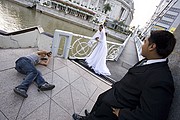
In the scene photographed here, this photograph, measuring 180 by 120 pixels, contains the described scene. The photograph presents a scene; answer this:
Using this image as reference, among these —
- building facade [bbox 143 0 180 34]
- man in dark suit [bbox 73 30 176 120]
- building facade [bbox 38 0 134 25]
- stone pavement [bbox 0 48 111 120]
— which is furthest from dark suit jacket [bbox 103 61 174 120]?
building facade [bbox 38 0 134 25]

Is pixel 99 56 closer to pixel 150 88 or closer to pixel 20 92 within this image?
pixel 20 92

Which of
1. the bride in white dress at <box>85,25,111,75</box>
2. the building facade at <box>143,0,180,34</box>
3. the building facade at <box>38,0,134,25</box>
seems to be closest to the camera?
the bride in white dress at <box>85,25,111,75</box>

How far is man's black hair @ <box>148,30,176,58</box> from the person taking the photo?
0.88 metres

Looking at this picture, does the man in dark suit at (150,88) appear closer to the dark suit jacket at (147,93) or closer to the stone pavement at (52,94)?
the dark suit jacket at (147,93)

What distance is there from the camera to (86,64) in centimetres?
438

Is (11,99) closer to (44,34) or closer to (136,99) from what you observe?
(136,99)

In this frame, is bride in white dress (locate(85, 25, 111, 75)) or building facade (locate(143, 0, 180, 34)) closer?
bride in white dress (locate(85, 25, 111, 75))

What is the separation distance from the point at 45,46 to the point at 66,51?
0.82 m

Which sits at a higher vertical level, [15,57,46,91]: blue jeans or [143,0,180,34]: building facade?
[143,0,180,34]: building facade

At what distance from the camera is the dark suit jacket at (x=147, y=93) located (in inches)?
30.6

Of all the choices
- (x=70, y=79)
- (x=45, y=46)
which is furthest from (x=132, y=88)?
(x=45, y=46)

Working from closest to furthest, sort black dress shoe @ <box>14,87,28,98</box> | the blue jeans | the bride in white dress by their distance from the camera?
black dress shoe @ <box>14,87,28,98</box>
the blue jeans
the bride in white dress

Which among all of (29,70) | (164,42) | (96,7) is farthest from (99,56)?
(96,7)

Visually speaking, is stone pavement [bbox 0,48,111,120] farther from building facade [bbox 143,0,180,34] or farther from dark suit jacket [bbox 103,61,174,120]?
building facade [bbox 143,0,180,34]
